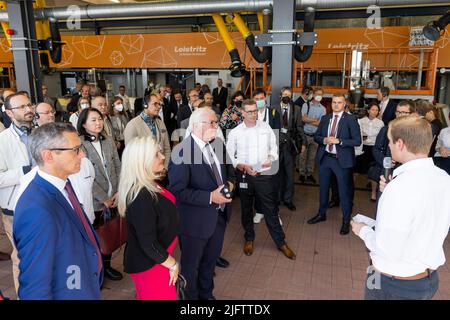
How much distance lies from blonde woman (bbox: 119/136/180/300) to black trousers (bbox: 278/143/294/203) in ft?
10.3

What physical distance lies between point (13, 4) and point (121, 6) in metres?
2.23

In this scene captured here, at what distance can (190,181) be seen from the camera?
2.65 m

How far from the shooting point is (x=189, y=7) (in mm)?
7293

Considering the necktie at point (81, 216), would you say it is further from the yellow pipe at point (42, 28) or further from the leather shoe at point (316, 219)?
the yellow pipe at point (42, 28)

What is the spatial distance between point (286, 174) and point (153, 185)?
3484mm

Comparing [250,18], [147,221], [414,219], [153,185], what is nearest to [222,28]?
[250,18]

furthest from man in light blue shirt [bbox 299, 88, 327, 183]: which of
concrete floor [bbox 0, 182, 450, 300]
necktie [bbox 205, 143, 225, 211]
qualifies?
necktie [bbox 205, 143, 225, 211]

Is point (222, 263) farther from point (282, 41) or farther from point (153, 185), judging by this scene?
point (282, 41)

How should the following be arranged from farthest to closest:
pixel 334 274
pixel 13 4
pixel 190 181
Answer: pixel 13 4
pixel 334 274
pixel 190 181

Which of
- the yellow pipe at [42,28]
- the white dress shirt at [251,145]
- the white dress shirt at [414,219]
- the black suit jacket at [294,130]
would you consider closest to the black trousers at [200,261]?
the white dress shirt at [251,145]

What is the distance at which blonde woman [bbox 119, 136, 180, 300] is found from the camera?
1.97 m
